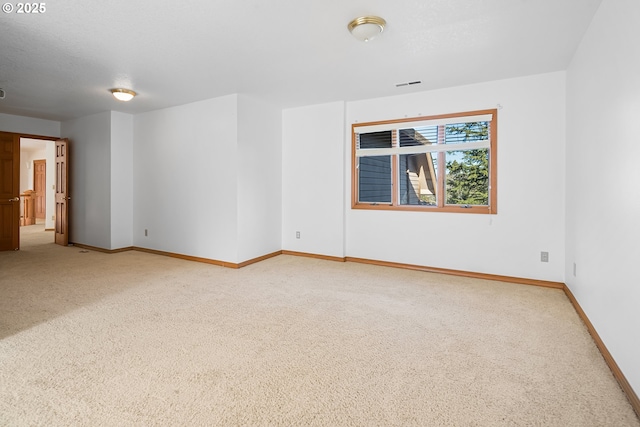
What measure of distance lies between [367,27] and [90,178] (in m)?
5.96

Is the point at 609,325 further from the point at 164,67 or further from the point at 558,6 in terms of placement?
the point at 164,67

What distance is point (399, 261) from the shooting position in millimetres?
4789

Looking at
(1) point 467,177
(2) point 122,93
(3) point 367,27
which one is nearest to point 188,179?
(2) point 122,93

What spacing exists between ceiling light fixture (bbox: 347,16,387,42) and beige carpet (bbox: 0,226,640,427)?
2.48 metres

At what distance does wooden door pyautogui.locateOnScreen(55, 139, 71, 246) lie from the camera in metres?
6.39

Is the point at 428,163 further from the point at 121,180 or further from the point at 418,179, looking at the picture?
the point at 121,180

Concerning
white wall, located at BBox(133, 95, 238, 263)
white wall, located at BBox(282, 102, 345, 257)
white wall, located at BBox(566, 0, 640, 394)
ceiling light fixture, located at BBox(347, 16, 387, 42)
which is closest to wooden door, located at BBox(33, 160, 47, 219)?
white wall, located at BBox(133, 95, 238, 263)

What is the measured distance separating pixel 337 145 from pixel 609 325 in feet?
12.8

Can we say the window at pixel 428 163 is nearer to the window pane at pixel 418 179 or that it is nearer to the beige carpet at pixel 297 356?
the window pane at pixel 418 179

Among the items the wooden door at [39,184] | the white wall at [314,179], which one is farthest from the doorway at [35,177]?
the white wall at [314,179]

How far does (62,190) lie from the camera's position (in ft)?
21.2

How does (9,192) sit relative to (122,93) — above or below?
below

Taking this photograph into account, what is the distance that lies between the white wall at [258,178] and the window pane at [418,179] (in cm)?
210

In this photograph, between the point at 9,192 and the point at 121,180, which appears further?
the point at 9,192
